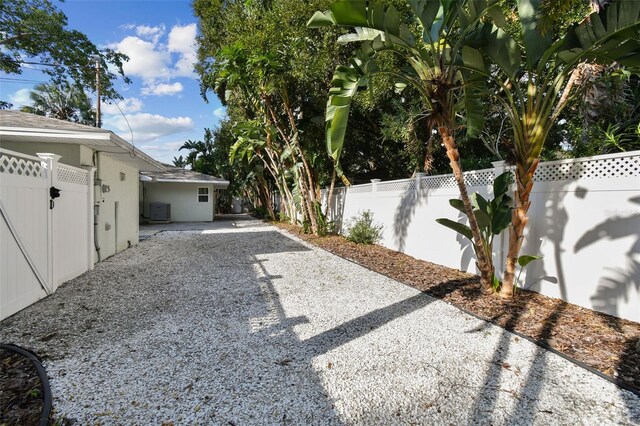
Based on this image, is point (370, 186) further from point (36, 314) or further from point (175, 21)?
point (175, 21)

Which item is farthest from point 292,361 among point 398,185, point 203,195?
point 203,195

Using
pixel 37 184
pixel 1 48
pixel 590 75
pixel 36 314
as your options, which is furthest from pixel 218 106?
pixel 590 75

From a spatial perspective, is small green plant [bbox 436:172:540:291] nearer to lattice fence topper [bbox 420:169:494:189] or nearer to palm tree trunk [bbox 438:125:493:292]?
palm tree trunk [bbox 438:125:493:292]

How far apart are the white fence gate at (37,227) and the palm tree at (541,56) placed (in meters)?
5.94

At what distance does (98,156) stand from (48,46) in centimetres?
1012

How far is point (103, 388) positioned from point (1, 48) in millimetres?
16645

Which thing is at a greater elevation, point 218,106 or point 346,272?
point 218,106

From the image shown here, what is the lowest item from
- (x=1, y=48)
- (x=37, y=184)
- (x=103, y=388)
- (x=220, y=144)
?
(x=103, y=388)

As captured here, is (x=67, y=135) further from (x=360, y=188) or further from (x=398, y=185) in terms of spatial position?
(x=360, y=188)

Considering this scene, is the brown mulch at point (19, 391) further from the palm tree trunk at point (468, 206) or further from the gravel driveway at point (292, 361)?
the palm tree trunk at point (468, 206)

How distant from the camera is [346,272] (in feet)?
21.9

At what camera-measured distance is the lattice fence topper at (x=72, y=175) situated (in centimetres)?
529

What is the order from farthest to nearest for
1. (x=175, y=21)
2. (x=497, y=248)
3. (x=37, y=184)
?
(x=175, y=21)
(x=497, y=248)
(x=37, y=184)

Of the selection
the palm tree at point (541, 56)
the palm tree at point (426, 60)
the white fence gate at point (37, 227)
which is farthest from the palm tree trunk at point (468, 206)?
the white fence gate at point (37, 227)
